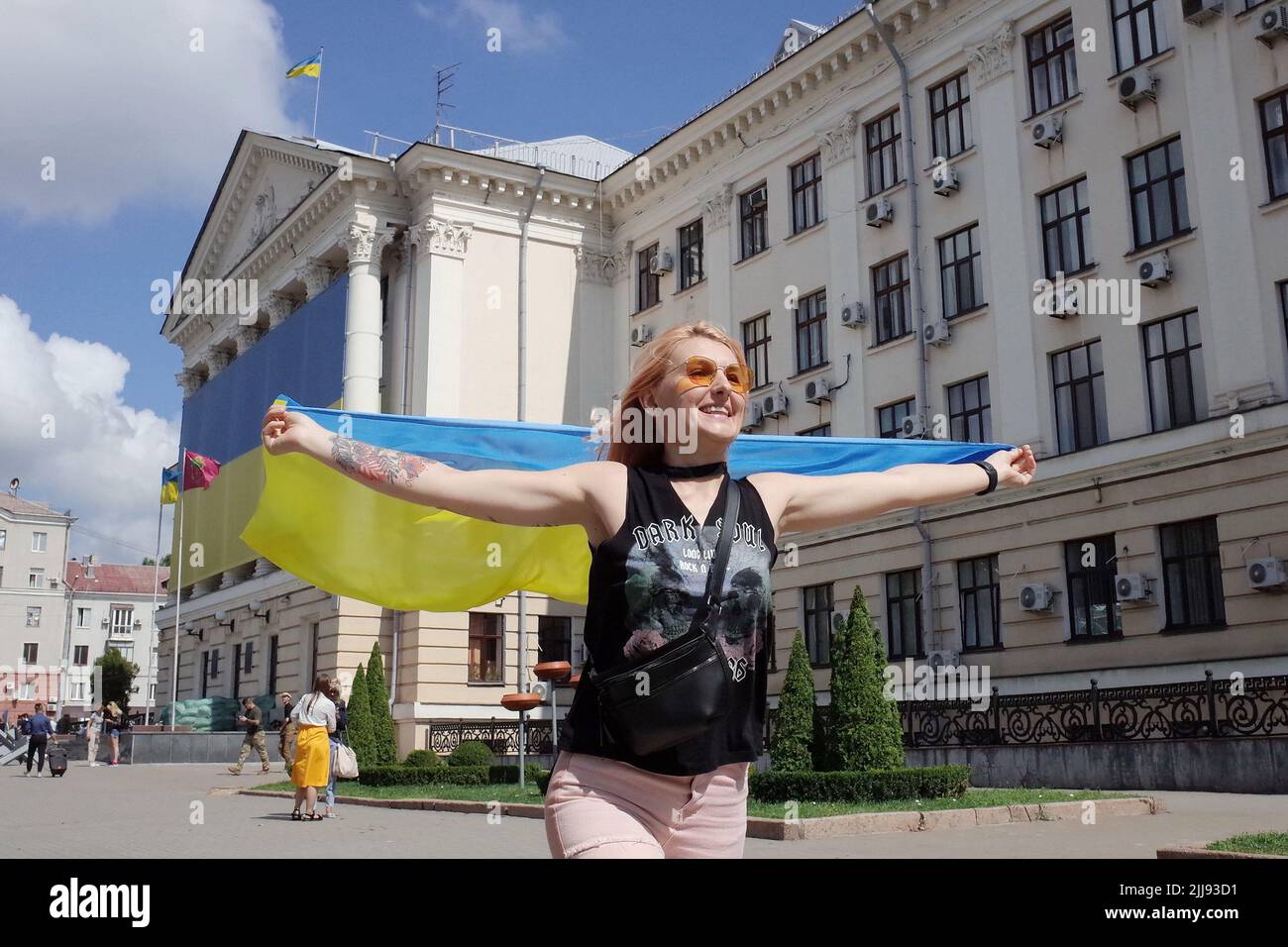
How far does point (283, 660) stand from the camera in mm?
42875

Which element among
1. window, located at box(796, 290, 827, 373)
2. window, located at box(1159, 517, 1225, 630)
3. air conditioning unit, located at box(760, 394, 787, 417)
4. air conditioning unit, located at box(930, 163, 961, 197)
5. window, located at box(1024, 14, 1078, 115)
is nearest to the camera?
window, located at box(1159, 517, 1225, 630)

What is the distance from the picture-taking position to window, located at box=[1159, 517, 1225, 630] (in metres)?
22.3

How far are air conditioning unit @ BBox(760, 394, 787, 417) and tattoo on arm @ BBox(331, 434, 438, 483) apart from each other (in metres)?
29.6

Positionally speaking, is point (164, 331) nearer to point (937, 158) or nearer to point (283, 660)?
point (283, 660)

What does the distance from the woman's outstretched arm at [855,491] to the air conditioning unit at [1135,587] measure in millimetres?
20822

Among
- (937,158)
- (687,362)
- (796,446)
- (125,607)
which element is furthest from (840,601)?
(125,607)

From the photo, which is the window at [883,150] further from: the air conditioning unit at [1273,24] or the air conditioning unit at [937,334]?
the air conditioning unit at [1273,24]

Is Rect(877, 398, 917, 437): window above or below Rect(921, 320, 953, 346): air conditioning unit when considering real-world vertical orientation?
below

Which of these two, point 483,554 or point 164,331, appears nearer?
point 483,554

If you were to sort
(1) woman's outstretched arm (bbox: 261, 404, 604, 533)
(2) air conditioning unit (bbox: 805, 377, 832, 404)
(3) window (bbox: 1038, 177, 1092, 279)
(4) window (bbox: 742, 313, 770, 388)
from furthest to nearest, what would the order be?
(4) window (bbox: 742, 313, 770, 388)
(2) air conditioning unit (bbox: 805, 377, 832, 404)
(3) window (bbox: 1038, 177, 1092, 279)
(1) woman's outstretched arm (bbox: 261, 404, 604, 533)

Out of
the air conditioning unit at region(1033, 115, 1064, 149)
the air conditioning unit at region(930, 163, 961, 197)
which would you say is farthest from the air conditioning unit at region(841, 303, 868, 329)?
the air conditioning unit at region(1033, 115, 1064, 149)

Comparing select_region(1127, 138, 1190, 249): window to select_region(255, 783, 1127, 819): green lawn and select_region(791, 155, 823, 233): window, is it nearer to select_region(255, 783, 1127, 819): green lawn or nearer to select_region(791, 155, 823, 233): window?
select_region(791, 155, 823, 233): window

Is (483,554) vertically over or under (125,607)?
under

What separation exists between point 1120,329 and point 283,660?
30.1 meters
